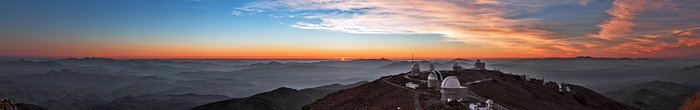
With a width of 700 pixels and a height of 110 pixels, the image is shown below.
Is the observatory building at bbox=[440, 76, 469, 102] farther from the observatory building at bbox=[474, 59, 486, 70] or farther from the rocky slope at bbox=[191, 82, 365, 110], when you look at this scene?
the rocky slope at bbox=[191, 82, 365, 110]

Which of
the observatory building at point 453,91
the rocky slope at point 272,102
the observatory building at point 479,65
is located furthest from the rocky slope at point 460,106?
the rocky slope at point 272,102

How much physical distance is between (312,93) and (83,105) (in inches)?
4119

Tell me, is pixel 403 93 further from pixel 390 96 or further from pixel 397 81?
pixel 397 81

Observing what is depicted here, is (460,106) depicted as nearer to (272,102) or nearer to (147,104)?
(272,102)

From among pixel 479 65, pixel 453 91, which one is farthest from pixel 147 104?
pixel 453 91

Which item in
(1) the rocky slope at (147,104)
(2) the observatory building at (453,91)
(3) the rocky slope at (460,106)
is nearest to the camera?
(2) the observatory building at (453,91)

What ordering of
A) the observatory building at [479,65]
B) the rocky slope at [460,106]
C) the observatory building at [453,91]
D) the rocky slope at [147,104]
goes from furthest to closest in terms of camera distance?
the rocky slope at [147,104], the observatory building at [479,65], the rocky slope at [460,106], the observatory building at [453,91]

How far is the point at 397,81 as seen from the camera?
66.9 meters

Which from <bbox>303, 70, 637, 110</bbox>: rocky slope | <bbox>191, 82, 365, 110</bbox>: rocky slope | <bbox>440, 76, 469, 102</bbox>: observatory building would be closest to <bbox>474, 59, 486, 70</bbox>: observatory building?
<bbox>303, 70, 637, 110</bbox>: rocky slope

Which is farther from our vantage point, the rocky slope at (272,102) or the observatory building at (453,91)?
the rocky slope at (272,102)

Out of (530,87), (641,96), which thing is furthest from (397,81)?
(641,96)

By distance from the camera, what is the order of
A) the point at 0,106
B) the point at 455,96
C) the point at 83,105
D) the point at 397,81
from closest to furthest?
the point at 0,106 < the point at 455,96 < the point at 397,81 < the point at 83,105

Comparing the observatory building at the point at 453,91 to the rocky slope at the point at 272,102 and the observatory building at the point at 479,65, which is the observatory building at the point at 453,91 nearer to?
the observatory building at the point at 479,65

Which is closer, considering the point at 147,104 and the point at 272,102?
the point at 272,102
